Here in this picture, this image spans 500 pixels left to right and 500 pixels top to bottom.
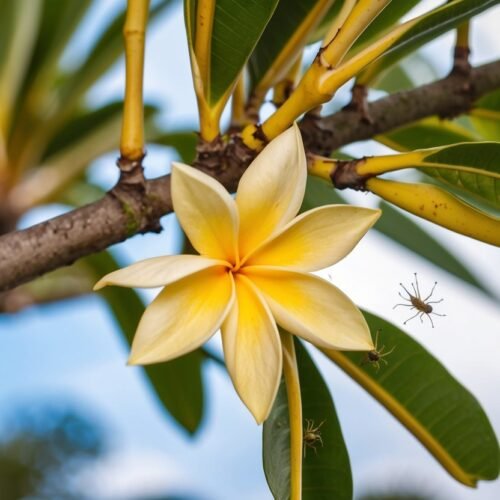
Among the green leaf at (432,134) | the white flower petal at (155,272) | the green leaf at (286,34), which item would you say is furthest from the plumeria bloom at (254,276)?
the green leaf at (432,134)

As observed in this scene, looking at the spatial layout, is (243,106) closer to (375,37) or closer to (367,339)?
(375,37)

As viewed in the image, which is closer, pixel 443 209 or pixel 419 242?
pixel 443 209

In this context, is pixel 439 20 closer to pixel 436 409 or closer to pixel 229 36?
→ pixel 229 36

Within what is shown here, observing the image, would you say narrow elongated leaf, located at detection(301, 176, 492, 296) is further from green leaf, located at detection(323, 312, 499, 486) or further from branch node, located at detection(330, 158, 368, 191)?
branch node, located at detection(330, 158, 368, 191)

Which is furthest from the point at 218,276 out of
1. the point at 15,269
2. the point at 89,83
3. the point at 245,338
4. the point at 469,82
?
the point at 89,83

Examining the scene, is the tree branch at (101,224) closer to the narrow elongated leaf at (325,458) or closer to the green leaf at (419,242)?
the narrow elongated leaf at (325,458)

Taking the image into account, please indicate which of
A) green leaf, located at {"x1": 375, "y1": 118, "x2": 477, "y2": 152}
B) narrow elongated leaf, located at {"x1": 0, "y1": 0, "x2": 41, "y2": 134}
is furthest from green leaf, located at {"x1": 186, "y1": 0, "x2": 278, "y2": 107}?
narrow elongated leaf, located at {"x1": 0, "y1": 0, "x2": 41, "y2": 134}

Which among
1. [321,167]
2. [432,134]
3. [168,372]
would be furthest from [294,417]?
[168,372]
